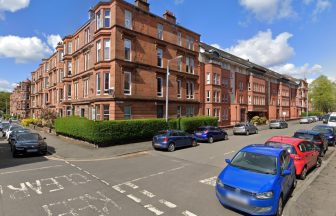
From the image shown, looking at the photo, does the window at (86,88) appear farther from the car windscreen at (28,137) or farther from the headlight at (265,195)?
the headlight at (265,195)

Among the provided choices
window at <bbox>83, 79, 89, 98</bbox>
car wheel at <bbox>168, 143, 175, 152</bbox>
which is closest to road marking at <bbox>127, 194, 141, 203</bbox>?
car wheel at <bbox>168, 143, 175, 152</bbox>

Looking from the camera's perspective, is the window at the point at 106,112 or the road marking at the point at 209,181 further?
the window at the point at 106,112

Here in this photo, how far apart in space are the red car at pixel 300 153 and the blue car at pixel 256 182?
7.12 feet

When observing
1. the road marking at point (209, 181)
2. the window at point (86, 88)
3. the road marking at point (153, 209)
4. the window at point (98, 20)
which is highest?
the window at point (98, 20)

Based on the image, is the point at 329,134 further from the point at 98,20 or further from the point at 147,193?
the point at 98,20

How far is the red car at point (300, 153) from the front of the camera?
949cm

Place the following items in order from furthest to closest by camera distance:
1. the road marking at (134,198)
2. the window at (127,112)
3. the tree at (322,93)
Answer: the tree at (322,93) < the window at (127,112) < the road marking at (134,198)

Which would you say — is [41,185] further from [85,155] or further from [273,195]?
→ [273,195]

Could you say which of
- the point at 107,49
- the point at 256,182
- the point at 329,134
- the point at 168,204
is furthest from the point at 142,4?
the point at 256,182

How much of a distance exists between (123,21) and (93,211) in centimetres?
2070

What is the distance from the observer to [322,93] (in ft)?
269

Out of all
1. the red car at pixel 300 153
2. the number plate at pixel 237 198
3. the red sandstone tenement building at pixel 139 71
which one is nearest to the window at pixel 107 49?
the red sandstone tenement building at pixel 139 71

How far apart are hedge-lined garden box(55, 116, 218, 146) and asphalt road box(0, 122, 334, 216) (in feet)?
16.0

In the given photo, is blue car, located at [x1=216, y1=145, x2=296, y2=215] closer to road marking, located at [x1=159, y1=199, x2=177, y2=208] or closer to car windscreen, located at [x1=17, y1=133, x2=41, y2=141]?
road marking, located at [x1=159, y1=199, x2=177, y2=208]
